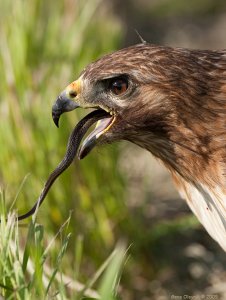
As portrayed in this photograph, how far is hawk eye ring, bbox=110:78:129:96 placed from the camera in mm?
3498

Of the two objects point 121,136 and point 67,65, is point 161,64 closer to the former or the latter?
point 121,136

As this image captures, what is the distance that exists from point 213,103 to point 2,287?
1139 mm

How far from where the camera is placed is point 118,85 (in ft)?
11.5

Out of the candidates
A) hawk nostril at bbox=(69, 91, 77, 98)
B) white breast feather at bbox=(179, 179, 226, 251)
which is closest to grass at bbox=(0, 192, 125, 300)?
hawk nostril at bbox=(69, 91, 77, 98)

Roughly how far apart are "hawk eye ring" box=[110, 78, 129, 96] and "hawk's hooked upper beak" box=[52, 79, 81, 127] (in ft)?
0.45

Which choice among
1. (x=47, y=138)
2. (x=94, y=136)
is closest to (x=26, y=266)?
(x=94, y=136)

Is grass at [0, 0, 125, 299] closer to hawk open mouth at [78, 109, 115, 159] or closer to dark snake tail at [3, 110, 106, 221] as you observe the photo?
dark snake tail at [3, 110, 106, 221]

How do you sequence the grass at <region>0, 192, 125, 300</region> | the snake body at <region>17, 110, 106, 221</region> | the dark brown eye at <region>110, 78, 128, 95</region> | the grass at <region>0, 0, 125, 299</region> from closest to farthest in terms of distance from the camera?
the grass at <region>0, 192, 125, 300</region> → the dark brown eye at <region>110, 78, 128, 95</region> → the snake body at <region>17, 110, 106, 221</region> → the grass at <region>0, 0, 125, 299</region>

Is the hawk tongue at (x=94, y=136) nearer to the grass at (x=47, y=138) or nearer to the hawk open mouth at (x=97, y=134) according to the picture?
the hawk open mouth at (x=97, y=134)

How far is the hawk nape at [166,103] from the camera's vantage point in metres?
3.52

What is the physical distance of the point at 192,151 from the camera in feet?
11.8

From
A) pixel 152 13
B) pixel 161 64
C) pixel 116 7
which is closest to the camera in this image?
pixel 161 64

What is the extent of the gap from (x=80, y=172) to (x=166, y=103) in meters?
1.33

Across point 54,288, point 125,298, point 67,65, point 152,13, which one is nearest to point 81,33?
point 67,65
